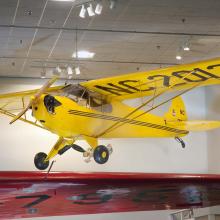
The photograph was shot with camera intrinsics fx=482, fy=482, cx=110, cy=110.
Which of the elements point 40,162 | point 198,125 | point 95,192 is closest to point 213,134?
point 198,125

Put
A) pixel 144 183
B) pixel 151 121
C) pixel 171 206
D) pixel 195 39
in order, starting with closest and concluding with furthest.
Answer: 1. pixel 144 183
2. pixel 171 206
3. pixel 151 121
4. pixel 195 39

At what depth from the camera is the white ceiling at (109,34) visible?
316 inches

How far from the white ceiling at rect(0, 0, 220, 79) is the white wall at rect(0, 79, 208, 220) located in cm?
154

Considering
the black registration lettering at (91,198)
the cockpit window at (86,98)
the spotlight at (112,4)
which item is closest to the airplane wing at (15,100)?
the cockpit window at (86,98)

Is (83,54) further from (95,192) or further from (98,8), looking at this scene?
(95,192)

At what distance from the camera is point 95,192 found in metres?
1.96

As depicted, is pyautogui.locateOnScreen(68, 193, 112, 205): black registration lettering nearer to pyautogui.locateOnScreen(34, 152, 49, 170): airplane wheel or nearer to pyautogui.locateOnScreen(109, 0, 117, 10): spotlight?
pyautogui.locateOnScreen(109, 0, 117, 10): spotlight

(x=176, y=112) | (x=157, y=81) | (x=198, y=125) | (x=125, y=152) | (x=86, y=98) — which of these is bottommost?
(x=125, y=152)

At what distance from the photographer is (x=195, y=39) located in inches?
392

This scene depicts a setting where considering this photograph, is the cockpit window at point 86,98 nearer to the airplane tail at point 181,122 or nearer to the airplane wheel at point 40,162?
the airplane wheel at point 40,162

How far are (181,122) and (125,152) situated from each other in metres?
3.51

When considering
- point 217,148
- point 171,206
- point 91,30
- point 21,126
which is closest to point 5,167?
point 21,126

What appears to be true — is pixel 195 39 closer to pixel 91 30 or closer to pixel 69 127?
pixel 91 30

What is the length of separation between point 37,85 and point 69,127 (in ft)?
18.8
